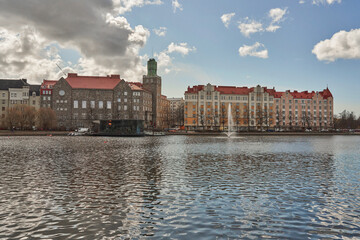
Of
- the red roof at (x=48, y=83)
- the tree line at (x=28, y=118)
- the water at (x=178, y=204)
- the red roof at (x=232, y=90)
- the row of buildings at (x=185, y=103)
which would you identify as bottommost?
the water at (x=178, y=204)

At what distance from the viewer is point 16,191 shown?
15391 mm

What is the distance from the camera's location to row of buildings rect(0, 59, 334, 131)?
485ft

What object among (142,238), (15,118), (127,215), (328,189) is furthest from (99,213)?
(15,118)

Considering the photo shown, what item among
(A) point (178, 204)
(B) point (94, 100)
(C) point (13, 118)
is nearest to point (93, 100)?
(B) point (94, 100)

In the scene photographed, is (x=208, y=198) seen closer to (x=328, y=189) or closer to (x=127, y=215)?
(x=127, y=215)

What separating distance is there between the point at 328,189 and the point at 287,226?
24.0ft

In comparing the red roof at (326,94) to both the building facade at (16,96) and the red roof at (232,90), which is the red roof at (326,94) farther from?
the building facade at (16,96)

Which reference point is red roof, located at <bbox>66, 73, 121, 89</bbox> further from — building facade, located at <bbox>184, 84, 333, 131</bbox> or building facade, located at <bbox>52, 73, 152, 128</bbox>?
building facade, located at <bbox>184, 84, 333, 131</bbox>

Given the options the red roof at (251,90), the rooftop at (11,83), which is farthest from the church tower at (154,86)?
the rooftop at (11,83)

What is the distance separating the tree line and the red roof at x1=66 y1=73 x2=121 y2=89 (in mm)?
38055

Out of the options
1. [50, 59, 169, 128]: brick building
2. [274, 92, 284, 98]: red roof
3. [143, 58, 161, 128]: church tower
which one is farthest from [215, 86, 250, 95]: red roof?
[50, 59, 169, 128]: brick building

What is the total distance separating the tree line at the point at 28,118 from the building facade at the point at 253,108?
6500 centimetres

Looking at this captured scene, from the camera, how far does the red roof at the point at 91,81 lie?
15175cm

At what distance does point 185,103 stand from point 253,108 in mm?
35534
